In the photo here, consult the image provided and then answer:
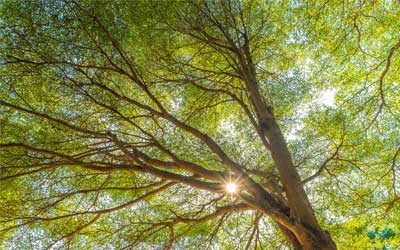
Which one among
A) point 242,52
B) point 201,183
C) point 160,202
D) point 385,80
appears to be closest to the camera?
point 201,183

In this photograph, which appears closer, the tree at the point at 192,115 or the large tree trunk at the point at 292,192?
the large tree trunk at the point at 292,192

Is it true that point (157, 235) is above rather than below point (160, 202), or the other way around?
below

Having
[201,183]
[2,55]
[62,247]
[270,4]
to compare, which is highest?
[270,4]

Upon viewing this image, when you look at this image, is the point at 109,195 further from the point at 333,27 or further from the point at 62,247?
the point at 333,27

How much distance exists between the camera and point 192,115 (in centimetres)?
486

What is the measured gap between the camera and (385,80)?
4.14 metres

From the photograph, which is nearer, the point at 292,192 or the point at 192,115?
the point at 292,192

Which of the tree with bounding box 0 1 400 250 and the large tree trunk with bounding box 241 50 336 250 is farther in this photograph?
the tree with bounding box 0 1 400 250

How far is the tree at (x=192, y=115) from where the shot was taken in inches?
134

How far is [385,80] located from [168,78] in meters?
3.15

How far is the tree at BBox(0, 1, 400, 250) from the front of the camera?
11.1ft

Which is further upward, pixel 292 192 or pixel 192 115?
pixel 192 115

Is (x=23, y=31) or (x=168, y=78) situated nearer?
(x=23, y=31)

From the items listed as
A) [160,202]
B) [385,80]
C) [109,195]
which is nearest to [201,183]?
[160,202]
